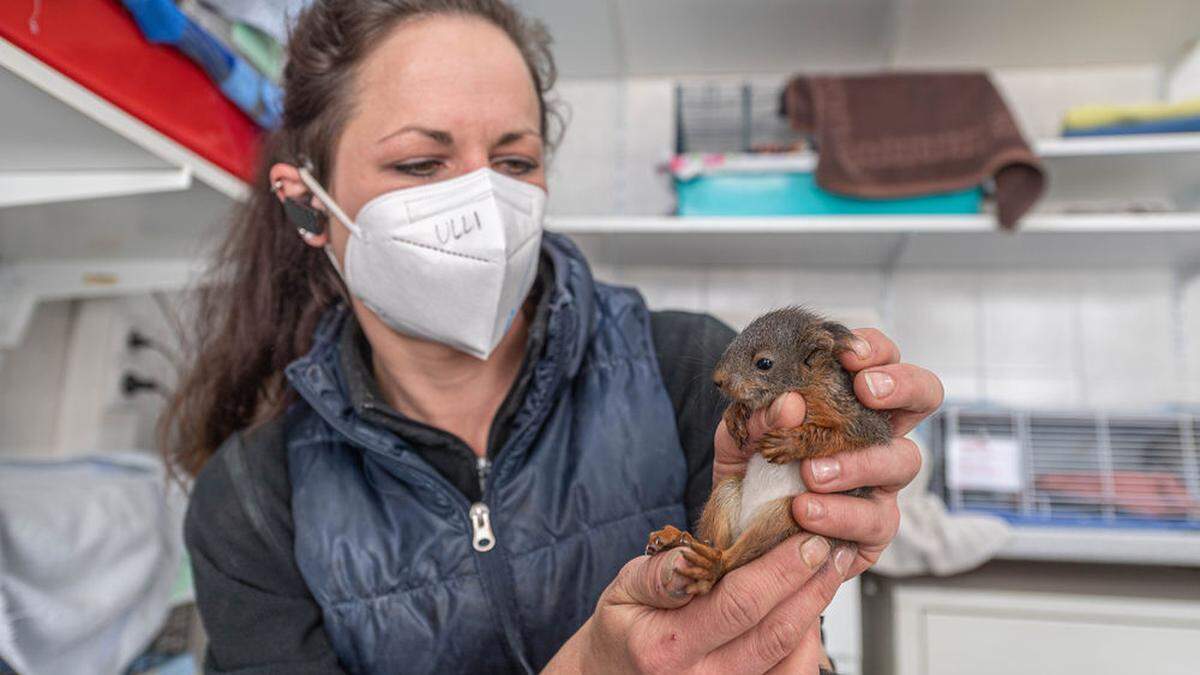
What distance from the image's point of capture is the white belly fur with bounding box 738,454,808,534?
17.5 inches

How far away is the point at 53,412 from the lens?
192cm

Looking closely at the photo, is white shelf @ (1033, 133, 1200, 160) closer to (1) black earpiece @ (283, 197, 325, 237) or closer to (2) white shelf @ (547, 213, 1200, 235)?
(2) white shelf @ (547, 213, 1200, 235)

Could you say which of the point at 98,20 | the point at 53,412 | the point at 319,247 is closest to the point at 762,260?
the point at 319,247

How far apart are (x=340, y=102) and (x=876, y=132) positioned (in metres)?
1.54

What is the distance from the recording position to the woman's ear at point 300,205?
89 cm

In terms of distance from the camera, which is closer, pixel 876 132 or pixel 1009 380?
pixel 876 132

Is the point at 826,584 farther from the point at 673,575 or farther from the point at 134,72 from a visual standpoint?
the point at 134,72

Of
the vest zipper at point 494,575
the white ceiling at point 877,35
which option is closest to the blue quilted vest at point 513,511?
the vest zipper at point 494,575

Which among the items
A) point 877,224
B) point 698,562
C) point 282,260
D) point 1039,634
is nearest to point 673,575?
point 698,562

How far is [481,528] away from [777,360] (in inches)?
14.0

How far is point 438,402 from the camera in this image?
880 mm

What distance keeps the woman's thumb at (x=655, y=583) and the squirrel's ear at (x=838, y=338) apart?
0.51 ft

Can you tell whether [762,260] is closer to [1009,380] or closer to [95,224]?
[1009,380]

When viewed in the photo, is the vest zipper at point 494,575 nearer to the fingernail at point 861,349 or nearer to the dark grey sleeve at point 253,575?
the dark grey sleeve at point 253,575
